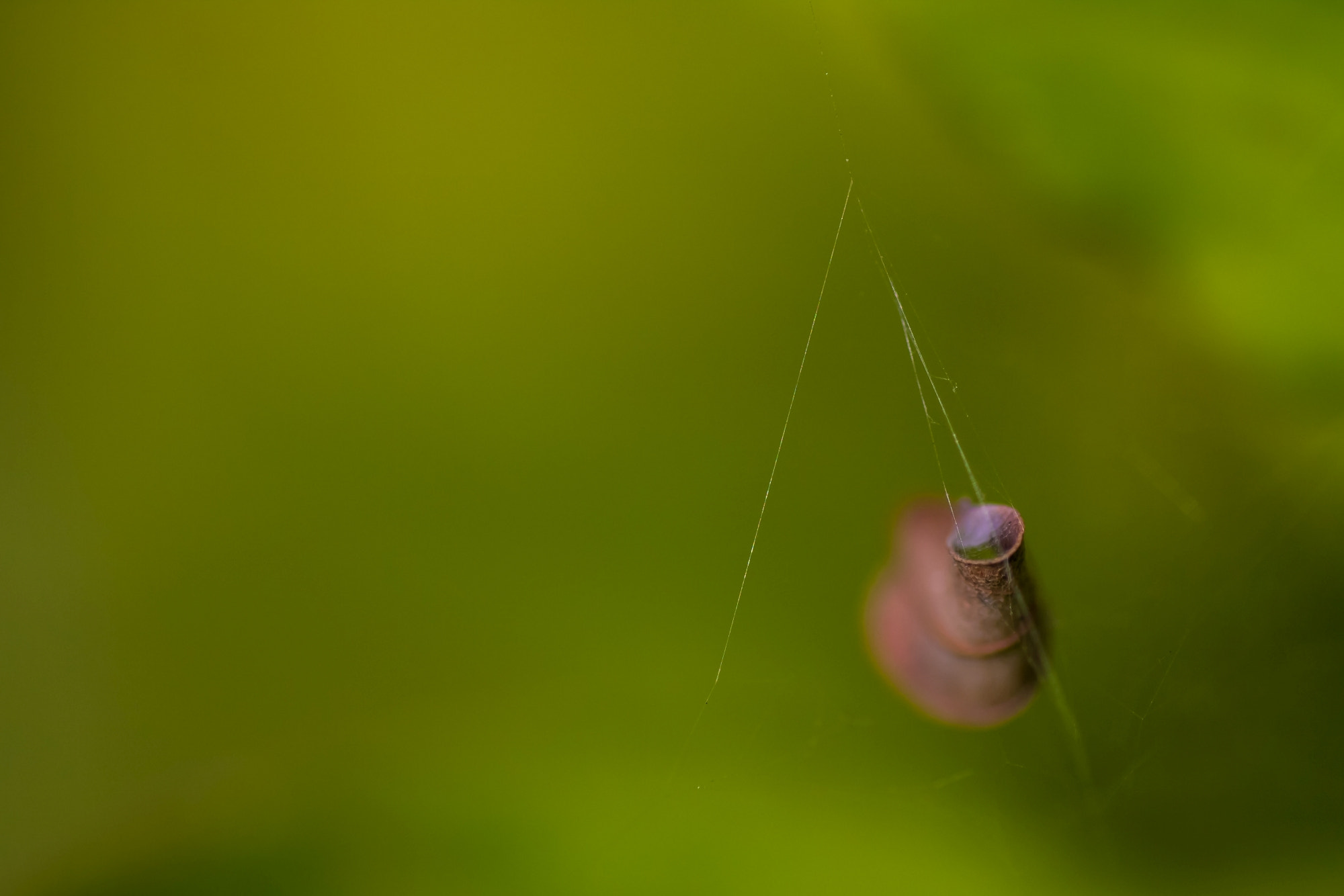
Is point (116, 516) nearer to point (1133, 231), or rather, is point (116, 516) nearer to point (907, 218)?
point (907, 218)

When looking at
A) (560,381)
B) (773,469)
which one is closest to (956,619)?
(773,469)

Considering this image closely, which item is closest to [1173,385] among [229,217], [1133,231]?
[1133,231]

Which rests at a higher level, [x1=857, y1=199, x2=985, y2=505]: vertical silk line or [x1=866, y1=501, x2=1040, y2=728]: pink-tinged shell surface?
[x1=857, y1=199, x2=985, y2=505]: vertical silk line

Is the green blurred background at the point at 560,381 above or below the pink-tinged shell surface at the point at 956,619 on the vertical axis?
above

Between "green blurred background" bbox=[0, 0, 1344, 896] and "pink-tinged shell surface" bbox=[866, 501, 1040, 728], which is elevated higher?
"green blurred background" bbox=[0, 0, 1344, 896]

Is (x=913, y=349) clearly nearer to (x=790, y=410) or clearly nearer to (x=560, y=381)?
(x=790, y=410)
